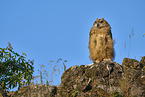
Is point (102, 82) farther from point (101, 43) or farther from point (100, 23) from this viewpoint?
point (100, 23)

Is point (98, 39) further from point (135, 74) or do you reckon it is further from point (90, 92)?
point (90, 92)

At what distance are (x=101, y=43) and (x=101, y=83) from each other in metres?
3.15

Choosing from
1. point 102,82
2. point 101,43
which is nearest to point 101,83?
point 102,82

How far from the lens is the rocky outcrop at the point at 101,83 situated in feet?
10.2

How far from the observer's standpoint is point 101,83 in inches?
134

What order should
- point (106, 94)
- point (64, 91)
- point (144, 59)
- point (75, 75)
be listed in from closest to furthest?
point (106, 94)
point (64, 91)
point (75, 75)
point (144, 59)

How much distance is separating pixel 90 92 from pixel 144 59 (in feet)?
7.11

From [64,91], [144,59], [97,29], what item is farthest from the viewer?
[97,29]

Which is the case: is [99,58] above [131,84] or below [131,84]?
above

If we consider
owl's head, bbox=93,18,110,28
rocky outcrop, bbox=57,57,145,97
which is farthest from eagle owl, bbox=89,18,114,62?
rocky outcrop, bbox=57,57,145,97

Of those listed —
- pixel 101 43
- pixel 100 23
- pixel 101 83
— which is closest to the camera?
pixel 101 83

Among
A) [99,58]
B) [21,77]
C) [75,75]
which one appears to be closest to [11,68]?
[21,77]

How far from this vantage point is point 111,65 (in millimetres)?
4074

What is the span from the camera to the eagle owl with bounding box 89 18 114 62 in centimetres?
635
